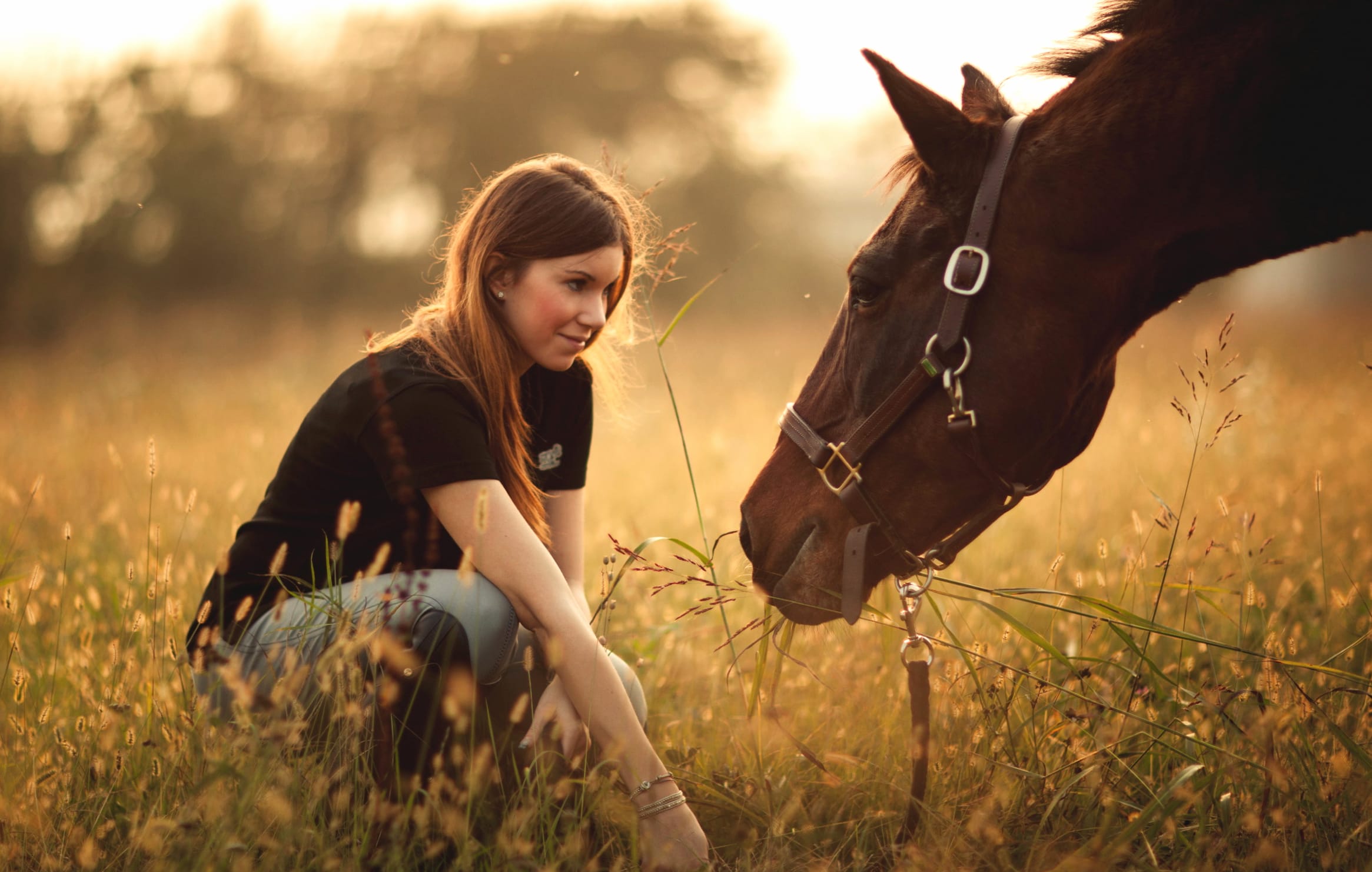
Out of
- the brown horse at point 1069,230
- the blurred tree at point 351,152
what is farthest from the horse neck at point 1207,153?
the blurred tree at point 351,152

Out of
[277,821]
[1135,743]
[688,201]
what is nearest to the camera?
[277,821]

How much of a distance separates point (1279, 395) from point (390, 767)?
8.48m

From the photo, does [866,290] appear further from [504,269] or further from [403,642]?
[403,642]

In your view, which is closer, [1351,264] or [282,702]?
[282,702]

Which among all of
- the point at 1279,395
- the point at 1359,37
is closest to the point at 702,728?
the point at 1359,37

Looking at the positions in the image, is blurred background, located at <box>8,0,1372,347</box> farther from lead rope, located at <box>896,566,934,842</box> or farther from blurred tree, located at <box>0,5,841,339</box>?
lead rope, located at <box>896,566,934,842</box>

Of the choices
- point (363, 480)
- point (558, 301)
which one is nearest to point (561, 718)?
point (363, 480)

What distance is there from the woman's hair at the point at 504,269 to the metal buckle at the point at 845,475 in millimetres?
854

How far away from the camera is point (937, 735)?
2.61 m

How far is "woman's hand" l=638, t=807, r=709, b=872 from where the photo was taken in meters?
2.06

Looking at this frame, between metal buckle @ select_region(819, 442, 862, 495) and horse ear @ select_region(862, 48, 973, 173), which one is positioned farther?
metal buckle @ select_region(819, 442, 862, 495)

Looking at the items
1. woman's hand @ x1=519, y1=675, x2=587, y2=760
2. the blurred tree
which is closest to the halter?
woman's hand @ x1=519, y1=675, x2=587, y2=760

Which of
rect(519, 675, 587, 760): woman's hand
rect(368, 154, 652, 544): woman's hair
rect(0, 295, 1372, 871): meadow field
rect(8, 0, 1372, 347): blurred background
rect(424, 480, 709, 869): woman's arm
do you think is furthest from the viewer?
rect(8, 0, 1372, 347): blurred background

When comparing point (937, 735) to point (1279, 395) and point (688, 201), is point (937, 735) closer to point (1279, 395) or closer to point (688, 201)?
point (1279, 395)
